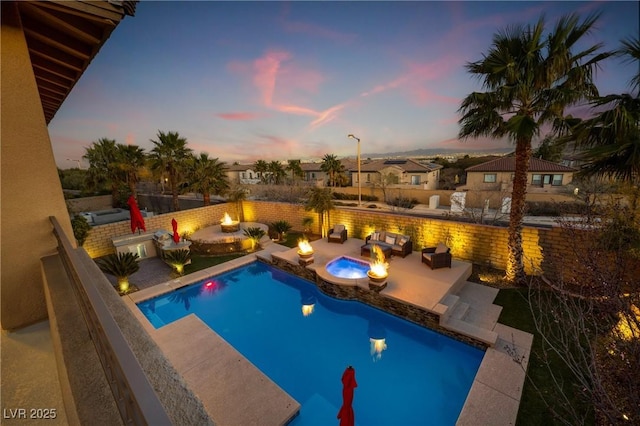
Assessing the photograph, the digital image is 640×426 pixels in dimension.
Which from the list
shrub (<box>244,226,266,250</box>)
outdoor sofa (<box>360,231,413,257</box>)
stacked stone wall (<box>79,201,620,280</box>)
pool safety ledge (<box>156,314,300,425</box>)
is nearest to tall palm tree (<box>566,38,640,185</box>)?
stacked stone wall (<box>79,201,620,280</box>)

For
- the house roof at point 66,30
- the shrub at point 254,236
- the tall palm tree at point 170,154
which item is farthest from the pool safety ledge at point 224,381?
the tall palm tree at point 170,154

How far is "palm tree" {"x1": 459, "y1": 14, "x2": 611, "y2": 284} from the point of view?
7.36 meters

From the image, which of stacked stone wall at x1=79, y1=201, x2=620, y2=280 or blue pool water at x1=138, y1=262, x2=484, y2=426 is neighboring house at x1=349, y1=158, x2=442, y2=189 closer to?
stacked stone wall at x1=79, y1=201, x2=620, y2=280

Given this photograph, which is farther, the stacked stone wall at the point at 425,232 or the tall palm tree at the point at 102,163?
the tall palm tree at the point at 102,163

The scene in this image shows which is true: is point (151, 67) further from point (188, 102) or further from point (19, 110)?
point (19, 110)

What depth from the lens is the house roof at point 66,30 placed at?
2719 mm

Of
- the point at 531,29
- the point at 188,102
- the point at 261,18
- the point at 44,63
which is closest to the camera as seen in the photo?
the point at 44,63

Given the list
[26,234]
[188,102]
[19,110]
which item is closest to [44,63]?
[19,110]

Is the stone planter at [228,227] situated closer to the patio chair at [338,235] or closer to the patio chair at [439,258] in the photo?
the patio chair at [338,235]

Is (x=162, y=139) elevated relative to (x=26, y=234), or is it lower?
elevated

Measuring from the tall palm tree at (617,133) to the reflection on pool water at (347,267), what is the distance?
7664mm

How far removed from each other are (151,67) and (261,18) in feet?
22.5

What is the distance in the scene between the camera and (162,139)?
56.9 ft

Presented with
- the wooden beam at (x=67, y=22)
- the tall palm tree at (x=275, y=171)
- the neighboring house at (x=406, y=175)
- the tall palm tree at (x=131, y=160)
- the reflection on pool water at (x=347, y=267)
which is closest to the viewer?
the wooden beam at (x=67, y=22)
